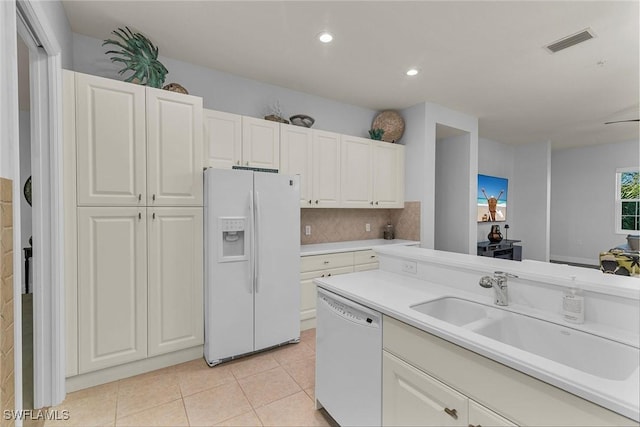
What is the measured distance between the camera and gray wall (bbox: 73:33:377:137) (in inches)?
103

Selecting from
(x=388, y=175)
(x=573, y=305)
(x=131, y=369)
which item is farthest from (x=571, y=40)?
(x=131, y=369)

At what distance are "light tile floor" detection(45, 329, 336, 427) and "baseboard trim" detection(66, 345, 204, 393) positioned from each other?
40mm

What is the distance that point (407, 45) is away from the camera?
2.73 meters

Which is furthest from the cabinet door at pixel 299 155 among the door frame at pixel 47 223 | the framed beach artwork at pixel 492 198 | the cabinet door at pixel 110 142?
the framed beach artwork at pixel 492 198

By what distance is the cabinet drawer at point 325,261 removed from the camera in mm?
3184

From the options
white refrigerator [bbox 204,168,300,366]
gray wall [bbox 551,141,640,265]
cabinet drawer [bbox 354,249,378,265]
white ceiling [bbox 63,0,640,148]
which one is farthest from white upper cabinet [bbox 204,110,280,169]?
gray wall [bbox 551,141,640,265]

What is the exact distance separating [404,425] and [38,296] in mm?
2227

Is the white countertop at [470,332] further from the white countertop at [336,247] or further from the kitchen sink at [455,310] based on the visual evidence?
the white countertop at [336,247]

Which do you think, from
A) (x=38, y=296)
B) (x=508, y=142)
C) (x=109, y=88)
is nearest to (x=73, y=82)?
(x=109, y=88)

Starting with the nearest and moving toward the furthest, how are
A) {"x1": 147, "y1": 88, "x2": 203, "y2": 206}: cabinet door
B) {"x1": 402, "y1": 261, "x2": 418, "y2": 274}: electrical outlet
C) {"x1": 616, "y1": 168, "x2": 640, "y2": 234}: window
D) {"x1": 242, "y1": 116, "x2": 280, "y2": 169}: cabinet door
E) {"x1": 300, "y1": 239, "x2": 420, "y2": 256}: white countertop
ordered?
{"x1": 402, "y1": 261, "x2": 418, "y2": 274}: electrical outlet
{"x1": 147, "y1": 88, "x2": 203, "y2": 206}: cabinet door
{"x1": 242, "y1": 116, "x2": 280, "y2": 169}: cabinet door
{"x1": 300, "y1": 239, "x2": 420, "y2": 256}: white countertop
{"x1": 616, "y1": 168, "x2": 640, "y2": 234}: window

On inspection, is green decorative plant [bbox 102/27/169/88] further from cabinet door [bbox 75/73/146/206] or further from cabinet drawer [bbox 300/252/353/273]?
cabinet drawer [bbox 300/252/353/273]

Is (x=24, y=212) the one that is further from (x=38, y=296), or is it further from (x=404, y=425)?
(x=404, y=425)

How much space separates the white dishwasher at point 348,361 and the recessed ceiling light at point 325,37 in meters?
2.09

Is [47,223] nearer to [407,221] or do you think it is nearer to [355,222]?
[355,222]
